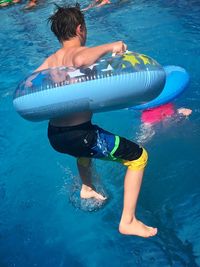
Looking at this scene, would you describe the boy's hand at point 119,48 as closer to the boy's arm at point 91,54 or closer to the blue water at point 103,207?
the boy's arm at point 91,54

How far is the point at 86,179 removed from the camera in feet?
12.5

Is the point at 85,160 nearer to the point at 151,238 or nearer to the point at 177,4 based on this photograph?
the point at 151,238

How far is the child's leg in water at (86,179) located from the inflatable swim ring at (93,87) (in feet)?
2.68

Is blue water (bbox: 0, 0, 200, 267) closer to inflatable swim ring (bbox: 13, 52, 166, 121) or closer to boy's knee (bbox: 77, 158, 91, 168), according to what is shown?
boy's knee (bbox: 77, 158, 91, 168)

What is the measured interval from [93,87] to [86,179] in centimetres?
130

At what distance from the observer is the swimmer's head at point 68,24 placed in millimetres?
3041

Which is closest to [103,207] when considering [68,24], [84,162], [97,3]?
[84,162]

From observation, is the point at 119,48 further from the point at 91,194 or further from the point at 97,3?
the point at 97,3

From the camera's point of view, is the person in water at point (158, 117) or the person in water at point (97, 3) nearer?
the person in water at point (158, 117)

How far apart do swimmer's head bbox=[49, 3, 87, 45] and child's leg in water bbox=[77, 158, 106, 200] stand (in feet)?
3.80

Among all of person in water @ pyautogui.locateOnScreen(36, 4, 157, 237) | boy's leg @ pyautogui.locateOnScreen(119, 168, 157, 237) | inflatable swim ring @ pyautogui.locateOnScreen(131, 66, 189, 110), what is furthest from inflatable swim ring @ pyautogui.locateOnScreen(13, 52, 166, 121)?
inflatable swim ring @ pyautogui.locateOnScreen(131, 66, 189, 110)

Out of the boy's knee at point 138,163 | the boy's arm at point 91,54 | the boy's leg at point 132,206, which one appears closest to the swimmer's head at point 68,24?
the boy's arm at point 91,54

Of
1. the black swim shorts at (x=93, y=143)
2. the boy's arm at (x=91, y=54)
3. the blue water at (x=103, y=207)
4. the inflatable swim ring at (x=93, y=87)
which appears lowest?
the blue water at (x=103, y=207)

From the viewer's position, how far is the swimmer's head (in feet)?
9.98
